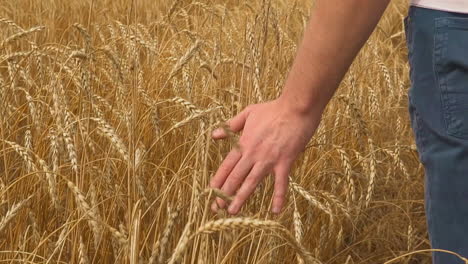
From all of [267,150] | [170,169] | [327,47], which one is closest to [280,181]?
[267,150]

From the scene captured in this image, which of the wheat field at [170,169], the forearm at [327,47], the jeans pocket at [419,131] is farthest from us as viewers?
the wheat field at [170,169]

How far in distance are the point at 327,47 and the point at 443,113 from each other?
201 mm

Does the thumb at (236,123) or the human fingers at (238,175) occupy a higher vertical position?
the thumb at (236,123)

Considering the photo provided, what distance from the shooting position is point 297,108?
118 cm

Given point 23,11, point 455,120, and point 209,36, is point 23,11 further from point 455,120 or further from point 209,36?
point 455,120

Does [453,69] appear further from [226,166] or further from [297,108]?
[226,166]

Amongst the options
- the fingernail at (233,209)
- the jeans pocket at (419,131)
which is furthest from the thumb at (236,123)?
the jeans pocket at (419,131)

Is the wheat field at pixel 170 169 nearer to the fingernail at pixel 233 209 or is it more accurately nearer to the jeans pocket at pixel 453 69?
the fingernail at pixel 233 209

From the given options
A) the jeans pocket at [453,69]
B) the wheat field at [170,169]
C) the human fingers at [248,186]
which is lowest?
the wheat field at [170,169]

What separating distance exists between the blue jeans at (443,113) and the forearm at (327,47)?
0.09 meters

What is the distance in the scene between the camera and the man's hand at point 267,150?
117 centimetres

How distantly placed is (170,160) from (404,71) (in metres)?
1.68

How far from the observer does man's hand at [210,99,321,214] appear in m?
1.17

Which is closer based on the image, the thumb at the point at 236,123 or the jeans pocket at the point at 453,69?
the jeans pocket at the point at 453,69
